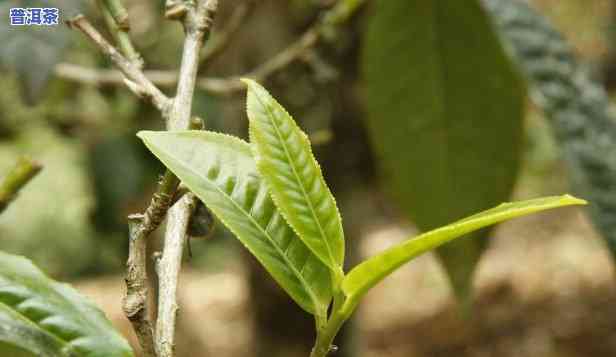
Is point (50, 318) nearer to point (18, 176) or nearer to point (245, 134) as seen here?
point (18, 176)

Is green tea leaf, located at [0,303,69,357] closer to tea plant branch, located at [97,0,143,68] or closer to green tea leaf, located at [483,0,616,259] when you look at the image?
tea plant branch, located at [97,0,143,68]

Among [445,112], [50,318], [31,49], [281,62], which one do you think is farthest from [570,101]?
[50,318]

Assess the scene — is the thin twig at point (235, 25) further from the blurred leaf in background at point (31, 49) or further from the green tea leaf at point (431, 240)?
the green tea leaf at point (431, 240)

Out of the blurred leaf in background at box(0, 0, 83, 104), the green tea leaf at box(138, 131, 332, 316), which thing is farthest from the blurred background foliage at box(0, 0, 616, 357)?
the green tea leaf at box(138, 131, 332, 316)

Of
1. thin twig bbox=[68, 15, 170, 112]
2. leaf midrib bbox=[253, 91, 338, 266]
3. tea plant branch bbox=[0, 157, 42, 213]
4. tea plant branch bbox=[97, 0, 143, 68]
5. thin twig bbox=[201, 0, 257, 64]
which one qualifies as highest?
thin twig bbox=[201, 0, 257, 64]

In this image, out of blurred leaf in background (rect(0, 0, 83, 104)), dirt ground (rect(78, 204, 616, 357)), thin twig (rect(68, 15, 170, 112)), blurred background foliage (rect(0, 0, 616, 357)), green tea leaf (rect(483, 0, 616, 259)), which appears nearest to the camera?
thin twig (rect(68, 15, 170, 112))

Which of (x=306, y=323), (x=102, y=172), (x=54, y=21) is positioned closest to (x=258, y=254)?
(x=54, y=21)
